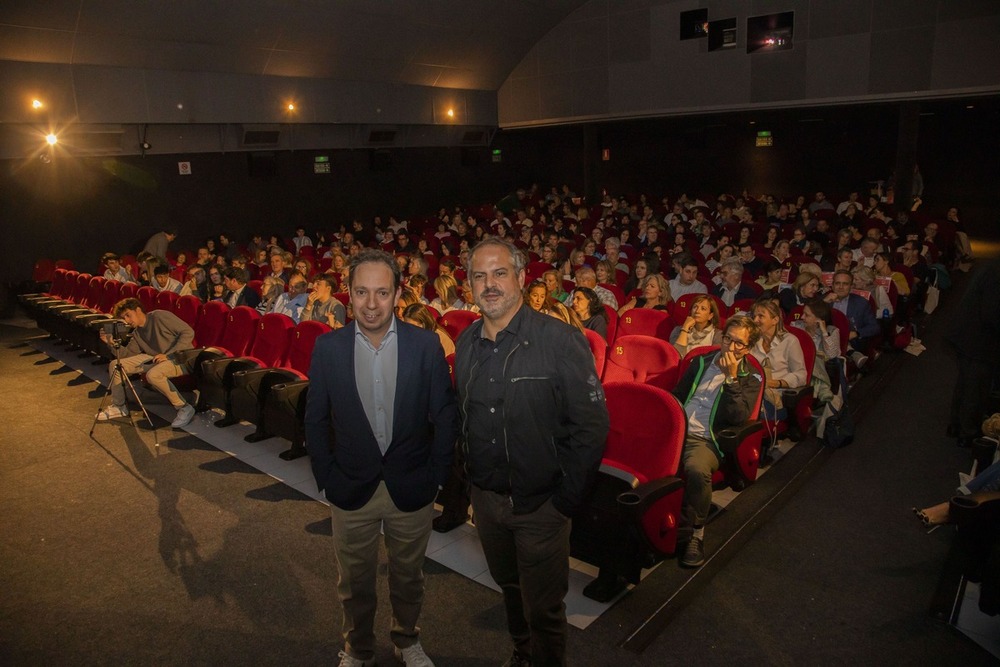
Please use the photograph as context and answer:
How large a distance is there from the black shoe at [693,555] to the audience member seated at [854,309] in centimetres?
322

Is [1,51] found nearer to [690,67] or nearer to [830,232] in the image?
[690,67]

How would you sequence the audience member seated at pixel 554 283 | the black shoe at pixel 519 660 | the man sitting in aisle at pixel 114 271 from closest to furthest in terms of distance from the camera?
the black shoe at pixel 519 660 < the audience member seated at pixel 554 283 < the man sitting in aisle at pixel 114 271

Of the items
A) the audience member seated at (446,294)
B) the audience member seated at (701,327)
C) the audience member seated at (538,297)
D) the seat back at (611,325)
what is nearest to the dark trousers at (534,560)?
the audience member seated at (701,327)

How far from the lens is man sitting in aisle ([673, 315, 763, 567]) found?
3275mm

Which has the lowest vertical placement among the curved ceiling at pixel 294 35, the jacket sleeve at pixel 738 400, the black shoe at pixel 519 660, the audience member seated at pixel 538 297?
the black shoe at pixel 519 660

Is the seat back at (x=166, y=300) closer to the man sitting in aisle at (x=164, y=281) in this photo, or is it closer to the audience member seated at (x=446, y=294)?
the man sitting in aisle at (x=164, y=281)

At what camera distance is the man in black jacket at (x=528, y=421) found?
2.10 m

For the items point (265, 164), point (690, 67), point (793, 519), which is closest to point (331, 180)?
point (265, 164)

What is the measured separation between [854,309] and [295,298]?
17.2ft

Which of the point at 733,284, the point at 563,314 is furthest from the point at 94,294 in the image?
the point at 733,284

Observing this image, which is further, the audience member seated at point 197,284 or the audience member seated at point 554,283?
the audience member seated at point 197,284

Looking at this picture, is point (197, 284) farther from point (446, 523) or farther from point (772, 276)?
point (772, 276)

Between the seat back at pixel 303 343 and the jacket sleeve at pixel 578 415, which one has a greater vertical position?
the jacket sleeve at pixel 578 415

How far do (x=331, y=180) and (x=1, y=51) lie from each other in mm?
6611
